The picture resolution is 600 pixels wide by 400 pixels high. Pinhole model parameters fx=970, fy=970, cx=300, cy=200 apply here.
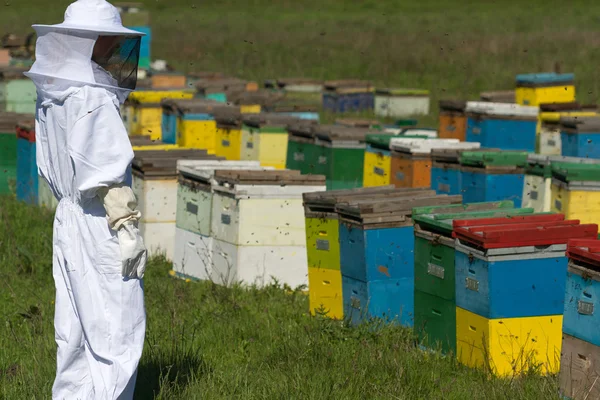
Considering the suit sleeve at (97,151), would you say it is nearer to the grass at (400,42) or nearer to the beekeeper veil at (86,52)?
the beekeeper veil at (86,52)

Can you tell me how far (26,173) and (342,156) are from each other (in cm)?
395

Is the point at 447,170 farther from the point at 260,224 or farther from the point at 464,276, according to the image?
the point at 464,276

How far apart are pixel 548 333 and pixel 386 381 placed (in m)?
1.05

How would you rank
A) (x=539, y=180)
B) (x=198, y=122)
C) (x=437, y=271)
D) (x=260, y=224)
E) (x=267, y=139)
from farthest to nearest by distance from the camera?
(x=198, y=122), (x=267, y=139), (x=539, y=180), (x=260, y=224), (x=437, y=271)

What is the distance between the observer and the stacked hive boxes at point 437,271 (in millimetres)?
6133

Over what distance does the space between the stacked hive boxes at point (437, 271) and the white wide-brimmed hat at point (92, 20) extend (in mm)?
2573

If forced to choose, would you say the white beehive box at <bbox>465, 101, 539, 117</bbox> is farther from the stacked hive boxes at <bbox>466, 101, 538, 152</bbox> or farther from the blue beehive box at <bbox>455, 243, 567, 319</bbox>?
the blue beehive box at <bbox>455, 243, 567, 319</bbox>

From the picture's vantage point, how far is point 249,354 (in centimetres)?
646

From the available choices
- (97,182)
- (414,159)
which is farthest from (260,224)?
(97,182)

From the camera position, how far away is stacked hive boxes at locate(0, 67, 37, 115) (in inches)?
585

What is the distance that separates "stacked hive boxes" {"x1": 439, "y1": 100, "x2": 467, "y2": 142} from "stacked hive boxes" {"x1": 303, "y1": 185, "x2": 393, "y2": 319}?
6539 millimetres

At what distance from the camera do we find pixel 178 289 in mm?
8133

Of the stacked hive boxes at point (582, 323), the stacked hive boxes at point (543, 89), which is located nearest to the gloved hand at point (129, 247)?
the stacked hive boxes at point (582, 323)

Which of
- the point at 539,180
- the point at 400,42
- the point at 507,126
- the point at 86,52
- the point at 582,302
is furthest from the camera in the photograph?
the point at 400,42
